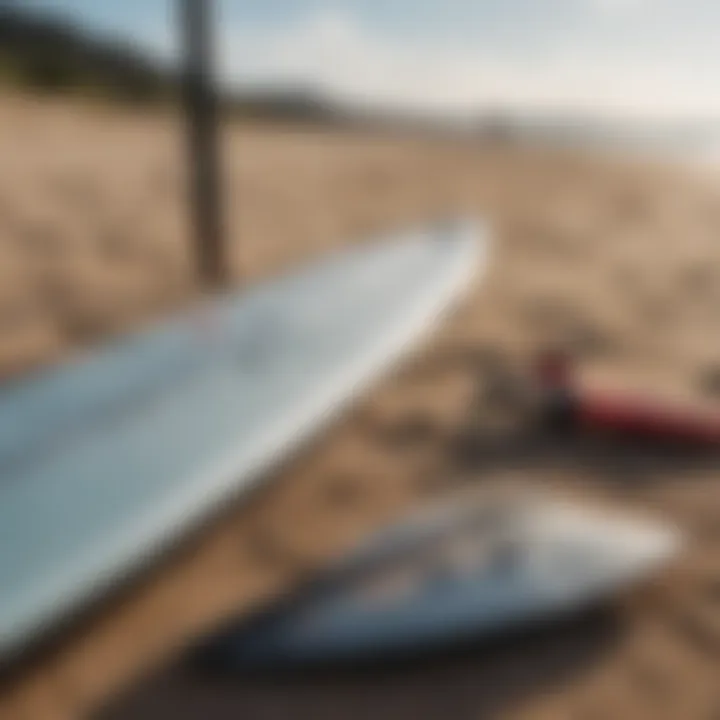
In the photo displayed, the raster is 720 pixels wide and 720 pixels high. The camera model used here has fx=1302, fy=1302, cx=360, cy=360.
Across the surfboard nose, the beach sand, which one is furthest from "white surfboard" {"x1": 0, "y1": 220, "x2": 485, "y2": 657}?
the surfboard nose

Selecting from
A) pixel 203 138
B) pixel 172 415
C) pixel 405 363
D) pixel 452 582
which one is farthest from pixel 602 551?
pixel 203 138

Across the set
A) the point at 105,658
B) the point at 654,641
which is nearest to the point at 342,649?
the point at 105,658

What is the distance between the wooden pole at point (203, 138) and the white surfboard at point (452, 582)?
1377 mm

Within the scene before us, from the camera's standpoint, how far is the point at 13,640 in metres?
1.83

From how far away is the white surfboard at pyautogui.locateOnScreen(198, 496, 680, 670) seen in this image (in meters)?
1.87

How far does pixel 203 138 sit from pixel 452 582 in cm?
165

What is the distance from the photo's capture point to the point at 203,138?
327 centimetres

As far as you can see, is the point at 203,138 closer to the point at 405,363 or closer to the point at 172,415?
the point at 405,363

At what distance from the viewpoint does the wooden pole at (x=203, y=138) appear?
3.08m

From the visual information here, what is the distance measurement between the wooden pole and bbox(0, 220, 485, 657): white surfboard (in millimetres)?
228

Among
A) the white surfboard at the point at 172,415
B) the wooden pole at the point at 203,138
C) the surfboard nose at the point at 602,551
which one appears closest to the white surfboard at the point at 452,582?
the surfboard nose at the point at 602,551

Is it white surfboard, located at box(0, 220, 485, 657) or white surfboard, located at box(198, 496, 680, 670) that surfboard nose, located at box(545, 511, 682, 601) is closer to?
white surfboard, located at box(198, 496, 680, 670)

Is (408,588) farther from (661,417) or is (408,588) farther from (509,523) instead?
(661,417)

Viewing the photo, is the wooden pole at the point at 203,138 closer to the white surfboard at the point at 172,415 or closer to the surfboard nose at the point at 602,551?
the white surfboard at the point at 172,415
